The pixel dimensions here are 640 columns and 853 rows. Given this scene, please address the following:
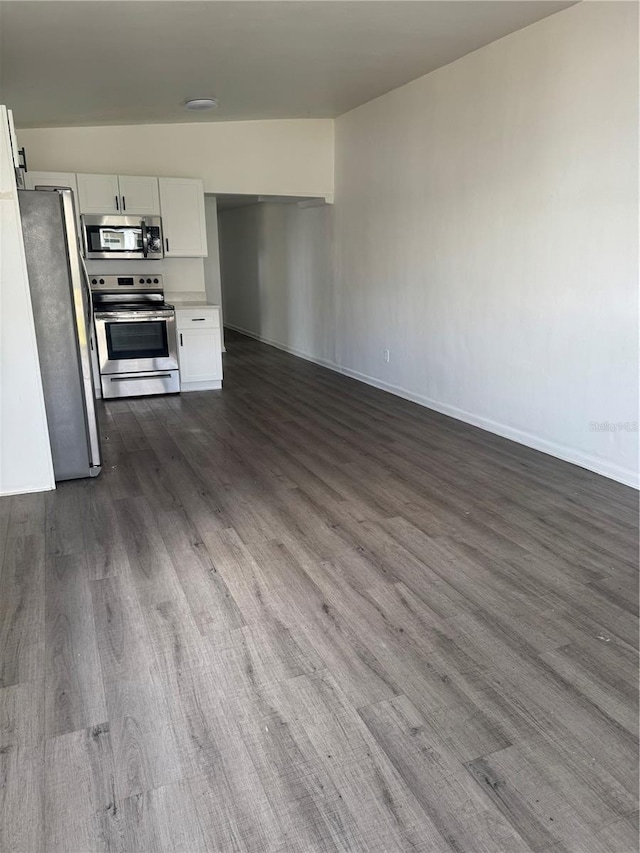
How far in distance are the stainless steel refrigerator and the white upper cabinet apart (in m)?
2.33

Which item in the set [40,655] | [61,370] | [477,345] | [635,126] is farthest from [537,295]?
[40,655]

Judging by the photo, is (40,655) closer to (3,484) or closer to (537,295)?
(3,484)

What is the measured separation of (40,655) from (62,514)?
4.02ft

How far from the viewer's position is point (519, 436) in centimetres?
420

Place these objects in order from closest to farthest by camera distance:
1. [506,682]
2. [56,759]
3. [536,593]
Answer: [56,759] < [506,682] < [536,593]

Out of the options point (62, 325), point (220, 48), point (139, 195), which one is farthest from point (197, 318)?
point (220, 48)

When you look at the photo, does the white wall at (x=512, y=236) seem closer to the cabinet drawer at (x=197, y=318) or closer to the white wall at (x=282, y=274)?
the white wall at (x=282, y=274)

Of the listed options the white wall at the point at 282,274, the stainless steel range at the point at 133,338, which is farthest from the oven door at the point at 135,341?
the white wall at the point at 282,274

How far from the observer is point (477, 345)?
449 centimetres

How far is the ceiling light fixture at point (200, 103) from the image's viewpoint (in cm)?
478

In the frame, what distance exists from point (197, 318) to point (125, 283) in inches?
34.1

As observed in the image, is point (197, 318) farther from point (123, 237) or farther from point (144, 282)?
point (123, 237)

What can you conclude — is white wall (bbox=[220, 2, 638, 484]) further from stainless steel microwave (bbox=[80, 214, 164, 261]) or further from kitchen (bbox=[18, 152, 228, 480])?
stainless steel microwave (bbox=[80, 214, 164, 261])

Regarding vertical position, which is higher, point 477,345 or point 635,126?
point 635,126
